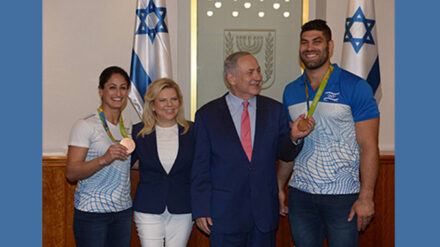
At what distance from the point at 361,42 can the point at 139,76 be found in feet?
7.74

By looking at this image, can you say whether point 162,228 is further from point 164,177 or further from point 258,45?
point 258,45

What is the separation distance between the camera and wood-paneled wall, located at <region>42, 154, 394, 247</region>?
370 cm

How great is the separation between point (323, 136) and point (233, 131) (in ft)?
1.98

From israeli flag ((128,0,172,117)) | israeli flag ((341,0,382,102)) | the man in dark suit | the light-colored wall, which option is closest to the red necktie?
the man in dark suit

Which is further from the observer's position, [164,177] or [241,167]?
[164,177]

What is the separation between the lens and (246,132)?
2.58 m

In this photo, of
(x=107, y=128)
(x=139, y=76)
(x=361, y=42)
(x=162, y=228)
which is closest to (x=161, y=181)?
(x=162, y=228)

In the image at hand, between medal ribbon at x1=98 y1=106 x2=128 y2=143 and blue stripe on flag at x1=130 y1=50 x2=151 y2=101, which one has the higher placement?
blue stripe on flag at x1=130 y1=50 x2=151 y2=101

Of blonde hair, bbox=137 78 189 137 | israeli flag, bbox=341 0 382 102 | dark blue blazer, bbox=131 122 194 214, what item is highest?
israeli flag, bbox=341 0 382 102

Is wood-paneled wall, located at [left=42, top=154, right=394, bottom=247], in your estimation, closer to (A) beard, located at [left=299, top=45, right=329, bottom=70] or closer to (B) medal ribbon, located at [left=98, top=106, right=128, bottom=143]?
(B) medal ribbon, located at [left=98, top=106, right=128, bottom=143]

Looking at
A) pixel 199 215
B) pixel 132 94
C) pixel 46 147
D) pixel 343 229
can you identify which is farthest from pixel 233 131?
pixel 46 147

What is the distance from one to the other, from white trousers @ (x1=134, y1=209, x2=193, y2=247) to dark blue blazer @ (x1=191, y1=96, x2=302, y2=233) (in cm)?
24

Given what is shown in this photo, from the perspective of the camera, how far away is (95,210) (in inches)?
102

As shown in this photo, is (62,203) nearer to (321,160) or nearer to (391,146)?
(321,160)
